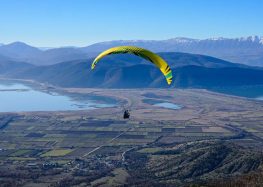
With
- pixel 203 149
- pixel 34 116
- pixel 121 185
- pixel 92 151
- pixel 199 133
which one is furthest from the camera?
pixel 34 116

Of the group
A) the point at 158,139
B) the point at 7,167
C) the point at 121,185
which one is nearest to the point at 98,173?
the point at 121,185

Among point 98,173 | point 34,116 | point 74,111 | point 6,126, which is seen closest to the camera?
point 98,173

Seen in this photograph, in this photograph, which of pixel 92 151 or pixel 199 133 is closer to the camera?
pixel 92 151

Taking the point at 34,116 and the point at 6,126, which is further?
the point at 34,116

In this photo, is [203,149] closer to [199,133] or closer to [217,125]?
[199,133]

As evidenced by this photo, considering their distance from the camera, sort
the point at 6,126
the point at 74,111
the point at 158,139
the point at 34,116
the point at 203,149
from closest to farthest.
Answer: the point at 203,149, the point at 158,139, the point at 6,126, the point at 34,116, the point at 74,111

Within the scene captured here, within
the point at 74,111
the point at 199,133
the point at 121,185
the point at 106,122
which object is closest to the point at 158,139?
the point at 199,133

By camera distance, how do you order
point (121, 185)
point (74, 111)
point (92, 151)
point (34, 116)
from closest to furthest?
point (121, 185), point (92, 151), point (34, 116), point (74, 111)

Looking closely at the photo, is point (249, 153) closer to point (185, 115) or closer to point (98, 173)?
point (98, 173)
